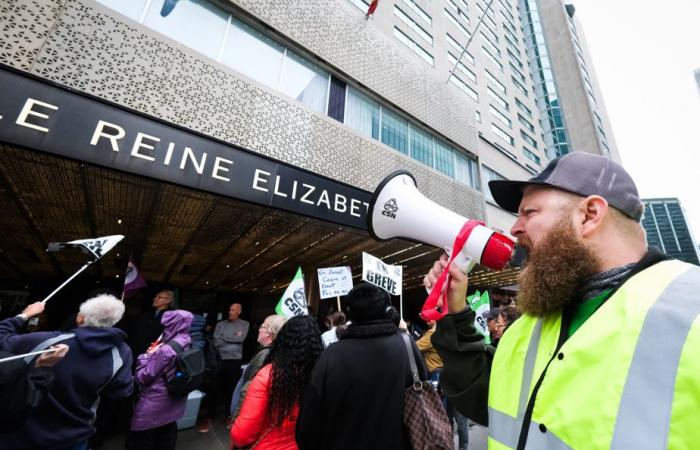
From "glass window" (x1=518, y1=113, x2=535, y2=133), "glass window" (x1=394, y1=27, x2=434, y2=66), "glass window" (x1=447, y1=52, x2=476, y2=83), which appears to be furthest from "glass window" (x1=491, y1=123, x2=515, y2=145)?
"glass window" (x1=394, y1=27, x2=434, y2=66)

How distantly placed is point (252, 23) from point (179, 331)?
690 centimetres

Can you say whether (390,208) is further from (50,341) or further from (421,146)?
(421,146)

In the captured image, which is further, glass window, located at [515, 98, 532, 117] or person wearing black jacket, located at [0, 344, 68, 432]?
glass window, located at [515, 98, 532, 117]

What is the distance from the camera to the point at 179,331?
3162mm

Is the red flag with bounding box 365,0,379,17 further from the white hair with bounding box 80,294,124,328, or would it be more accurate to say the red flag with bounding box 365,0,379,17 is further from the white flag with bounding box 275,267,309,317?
the white hair with bounding box 80,294,124,328

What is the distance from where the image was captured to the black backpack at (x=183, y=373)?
2.98 meters

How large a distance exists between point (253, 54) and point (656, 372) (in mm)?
7903

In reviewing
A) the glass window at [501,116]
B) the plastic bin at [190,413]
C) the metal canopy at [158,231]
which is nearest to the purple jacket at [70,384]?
the plastic bin at [190,413]

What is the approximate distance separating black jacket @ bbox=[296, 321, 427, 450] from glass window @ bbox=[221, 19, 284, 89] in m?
6.46

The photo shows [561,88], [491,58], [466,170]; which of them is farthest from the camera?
[561,88]

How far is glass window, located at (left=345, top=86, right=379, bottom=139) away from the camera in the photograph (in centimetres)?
816

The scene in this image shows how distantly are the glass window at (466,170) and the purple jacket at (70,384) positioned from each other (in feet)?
35.4

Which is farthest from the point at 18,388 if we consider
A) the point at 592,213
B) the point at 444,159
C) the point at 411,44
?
the point at 411,44

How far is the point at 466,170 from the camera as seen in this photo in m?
11.5
